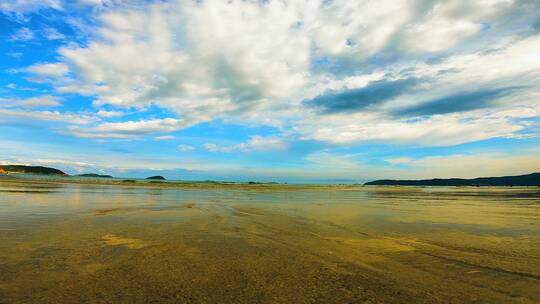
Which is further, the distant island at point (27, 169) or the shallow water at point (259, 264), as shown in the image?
the distant island at point (27, 169)

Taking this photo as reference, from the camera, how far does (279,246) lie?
8.16 meters

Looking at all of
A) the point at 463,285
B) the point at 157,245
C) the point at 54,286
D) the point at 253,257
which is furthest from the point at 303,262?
the point at 54,286

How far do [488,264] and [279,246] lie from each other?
4.81 metres

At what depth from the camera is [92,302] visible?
4.29 m

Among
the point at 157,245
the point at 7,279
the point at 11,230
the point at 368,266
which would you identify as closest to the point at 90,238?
the point at 157,245

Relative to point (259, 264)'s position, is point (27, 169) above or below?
above

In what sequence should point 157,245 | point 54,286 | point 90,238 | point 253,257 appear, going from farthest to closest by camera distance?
point 90,238 → point 157,245 → point 253,257 → point 54,286

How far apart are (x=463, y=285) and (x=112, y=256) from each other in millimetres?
7051

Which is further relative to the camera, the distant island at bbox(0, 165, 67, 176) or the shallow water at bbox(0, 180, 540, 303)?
the distant island at bbox(0, 165, 67, 176)

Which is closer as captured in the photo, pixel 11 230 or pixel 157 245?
pixel 157 245

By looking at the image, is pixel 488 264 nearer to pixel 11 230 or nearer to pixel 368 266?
pixel 368 266

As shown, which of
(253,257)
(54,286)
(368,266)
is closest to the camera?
(54,286)

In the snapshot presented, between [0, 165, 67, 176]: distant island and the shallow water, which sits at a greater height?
[0, 165, 67, 176]: distant island

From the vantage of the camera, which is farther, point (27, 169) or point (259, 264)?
point (27, 169)
